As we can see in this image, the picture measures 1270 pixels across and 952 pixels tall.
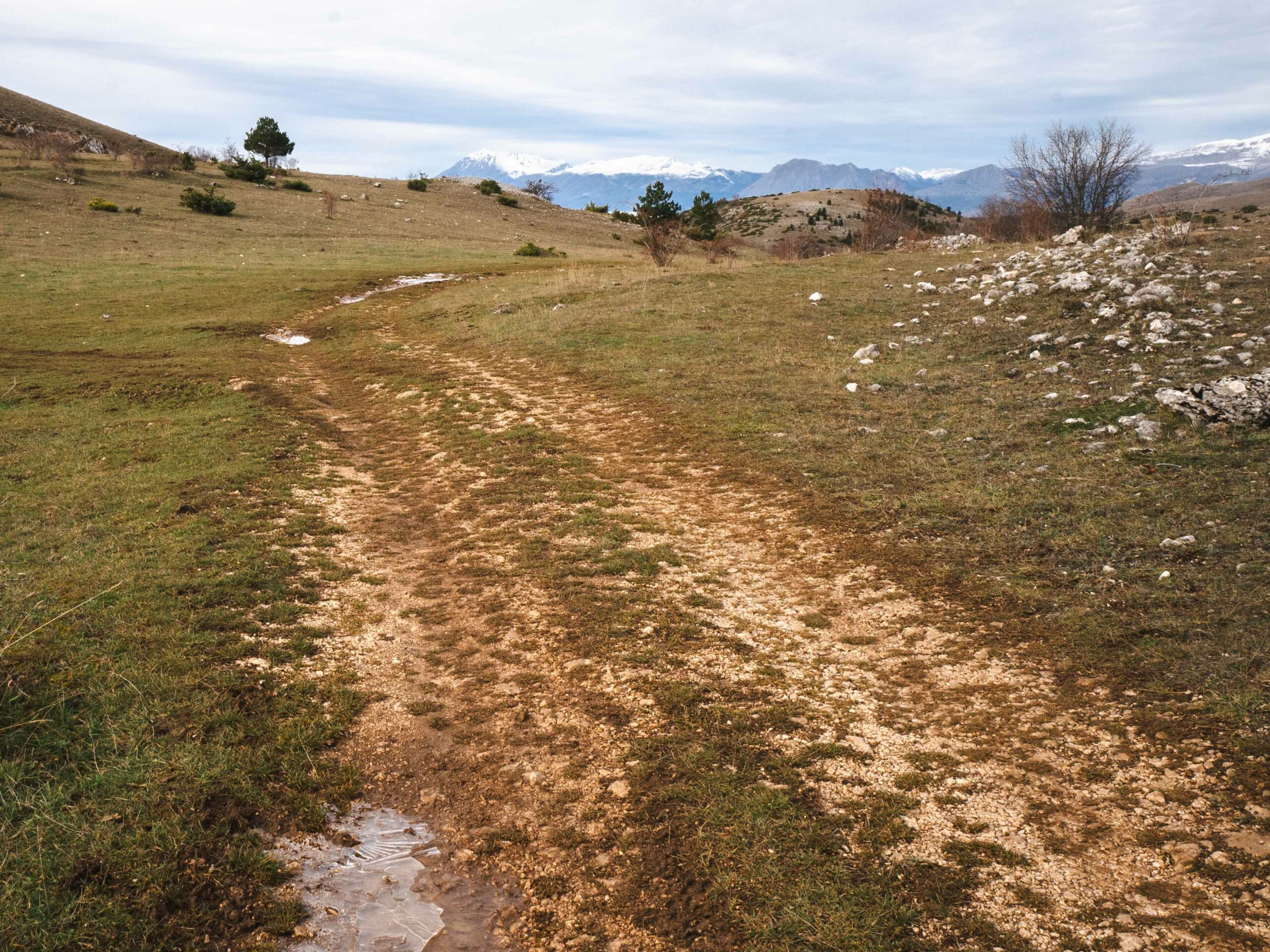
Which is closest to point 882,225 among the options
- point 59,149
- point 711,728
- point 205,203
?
point 711,728

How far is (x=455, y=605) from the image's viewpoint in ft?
22.5

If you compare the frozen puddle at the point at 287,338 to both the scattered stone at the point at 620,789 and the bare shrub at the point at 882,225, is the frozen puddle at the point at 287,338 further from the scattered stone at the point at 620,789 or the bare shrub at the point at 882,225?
the bare shrub at the point at 882,225

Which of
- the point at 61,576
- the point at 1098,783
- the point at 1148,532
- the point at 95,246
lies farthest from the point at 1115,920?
the point at 95,246

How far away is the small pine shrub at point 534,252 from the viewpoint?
37.9 meters

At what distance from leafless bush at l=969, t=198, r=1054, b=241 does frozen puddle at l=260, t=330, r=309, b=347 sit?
25433 millimetres

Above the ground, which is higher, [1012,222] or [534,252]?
[1012,222]

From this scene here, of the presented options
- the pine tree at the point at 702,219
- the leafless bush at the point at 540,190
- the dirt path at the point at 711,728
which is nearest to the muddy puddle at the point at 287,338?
the dirt path at the point at 711,728

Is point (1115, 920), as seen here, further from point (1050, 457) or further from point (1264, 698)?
point (1050, 457)

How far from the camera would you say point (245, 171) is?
50281 millimetres

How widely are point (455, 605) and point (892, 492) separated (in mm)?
5119

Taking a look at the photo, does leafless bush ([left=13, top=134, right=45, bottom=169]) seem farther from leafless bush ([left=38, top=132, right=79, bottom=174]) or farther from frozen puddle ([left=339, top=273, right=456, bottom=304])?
frozen puddle ([left=339, top=273, right=456, bottom=304])

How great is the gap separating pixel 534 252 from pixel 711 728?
121ft

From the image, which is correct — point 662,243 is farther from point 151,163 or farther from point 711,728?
point 151,163

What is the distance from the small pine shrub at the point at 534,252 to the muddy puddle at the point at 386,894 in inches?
1416
